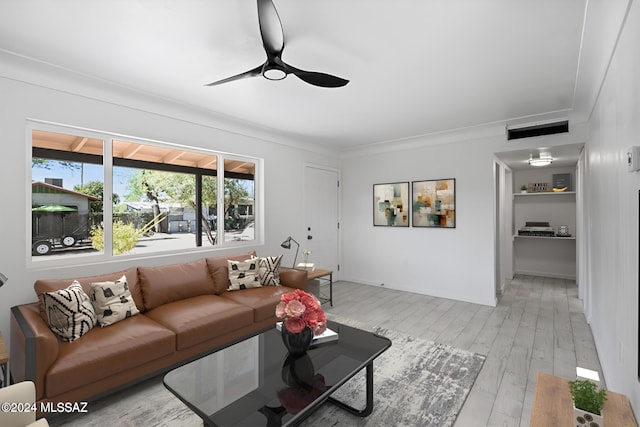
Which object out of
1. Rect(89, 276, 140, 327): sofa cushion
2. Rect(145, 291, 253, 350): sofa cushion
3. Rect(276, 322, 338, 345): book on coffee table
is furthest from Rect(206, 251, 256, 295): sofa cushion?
Rect(276, 322, 338, 345): book on coffee table

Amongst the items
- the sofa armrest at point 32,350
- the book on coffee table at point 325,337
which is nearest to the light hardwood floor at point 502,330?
the book on coffee table at point 325,337

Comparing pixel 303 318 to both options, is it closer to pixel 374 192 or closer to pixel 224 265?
pixel 224 265

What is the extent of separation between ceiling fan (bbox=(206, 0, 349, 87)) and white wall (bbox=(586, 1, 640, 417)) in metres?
1.65

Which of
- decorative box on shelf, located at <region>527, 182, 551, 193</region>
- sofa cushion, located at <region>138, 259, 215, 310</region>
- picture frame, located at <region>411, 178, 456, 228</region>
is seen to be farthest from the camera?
decorative box on shelf, located at <region>527, 182, 551, 193</region>

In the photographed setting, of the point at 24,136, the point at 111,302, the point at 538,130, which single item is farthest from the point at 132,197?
Answer: the point at 538,130

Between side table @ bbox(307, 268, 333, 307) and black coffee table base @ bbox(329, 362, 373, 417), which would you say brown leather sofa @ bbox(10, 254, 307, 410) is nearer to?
side table @ bbox(307, 268, 333, 307)

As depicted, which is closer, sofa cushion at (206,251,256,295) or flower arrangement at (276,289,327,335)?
flower arrangement at (276,289,327,335)

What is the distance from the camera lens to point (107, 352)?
2137mm

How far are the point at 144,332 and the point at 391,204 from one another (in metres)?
4.17

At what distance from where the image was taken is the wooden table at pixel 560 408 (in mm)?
1340

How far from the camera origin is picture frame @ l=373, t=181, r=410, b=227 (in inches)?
208

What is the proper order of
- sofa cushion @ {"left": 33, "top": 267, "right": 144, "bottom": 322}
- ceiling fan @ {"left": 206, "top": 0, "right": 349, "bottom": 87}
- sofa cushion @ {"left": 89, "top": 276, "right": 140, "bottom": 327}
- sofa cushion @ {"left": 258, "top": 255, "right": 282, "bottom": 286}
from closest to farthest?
ceiling fan @ {"left": 206, "top": 0, "right": 349, "bottom": 87}
sofa cushion @ {"left": 33, "top": 267, "right": 144, "bottom": 322}
sofa cushion @ {"left": 89, "top": 276, "right": 140, "bottom": 327}
sofa cushion @ {"left": 258, "top": 255, "right": 282, "bottom": 286}

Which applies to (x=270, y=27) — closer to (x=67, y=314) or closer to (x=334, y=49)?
(x=334, y=49)

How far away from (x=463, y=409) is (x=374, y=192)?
391 centimetres
